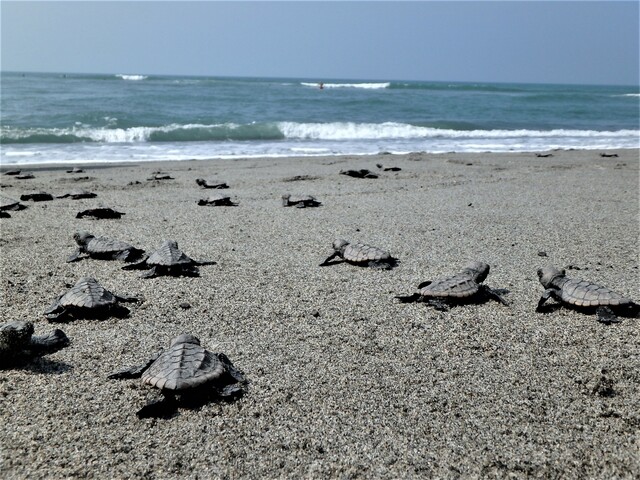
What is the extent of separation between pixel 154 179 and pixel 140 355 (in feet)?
26.5

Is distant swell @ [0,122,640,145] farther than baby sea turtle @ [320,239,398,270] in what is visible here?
Yes

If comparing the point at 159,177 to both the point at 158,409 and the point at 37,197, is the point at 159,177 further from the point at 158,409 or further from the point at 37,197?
the point at 158,409

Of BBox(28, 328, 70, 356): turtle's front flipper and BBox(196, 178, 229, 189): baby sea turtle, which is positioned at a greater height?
BBox(28, 328, 70, 356): turtle's front flipper

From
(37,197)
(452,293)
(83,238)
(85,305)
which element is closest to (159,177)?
(37,197)

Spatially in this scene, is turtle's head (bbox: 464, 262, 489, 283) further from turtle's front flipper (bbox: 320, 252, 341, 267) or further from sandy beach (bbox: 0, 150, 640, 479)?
turtle's front flipper (bbox: 320, 252, 341, 267)

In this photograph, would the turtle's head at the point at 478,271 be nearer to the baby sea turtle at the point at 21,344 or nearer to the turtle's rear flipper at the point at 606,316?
the turtle's rear flipper at the point at 606,316

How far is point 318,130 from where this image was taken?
23703mm

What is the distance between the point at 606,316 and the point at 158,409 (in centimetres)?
320

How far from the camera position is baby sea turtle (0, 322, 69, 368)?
3443mm

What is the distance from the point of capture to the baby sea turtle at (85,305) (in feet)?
13.7

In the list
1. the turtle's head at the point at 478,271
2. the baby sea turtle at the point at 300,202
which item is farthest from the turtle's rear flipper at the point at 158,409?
the baby sea turtle at the point at 300,202

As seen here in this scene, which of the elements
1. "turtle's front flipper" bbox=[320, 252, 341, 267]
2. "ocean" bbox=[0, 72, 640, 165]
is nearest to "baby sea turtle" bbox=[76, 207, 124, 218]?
"turtle's front flipper" bbox=[320, 252, 341, 267]

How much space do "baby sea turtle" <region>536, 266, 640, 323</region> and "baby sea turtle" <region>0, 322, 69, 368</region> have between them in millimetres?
3541

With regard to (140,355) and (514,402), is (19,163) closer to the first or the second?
(140,355)
